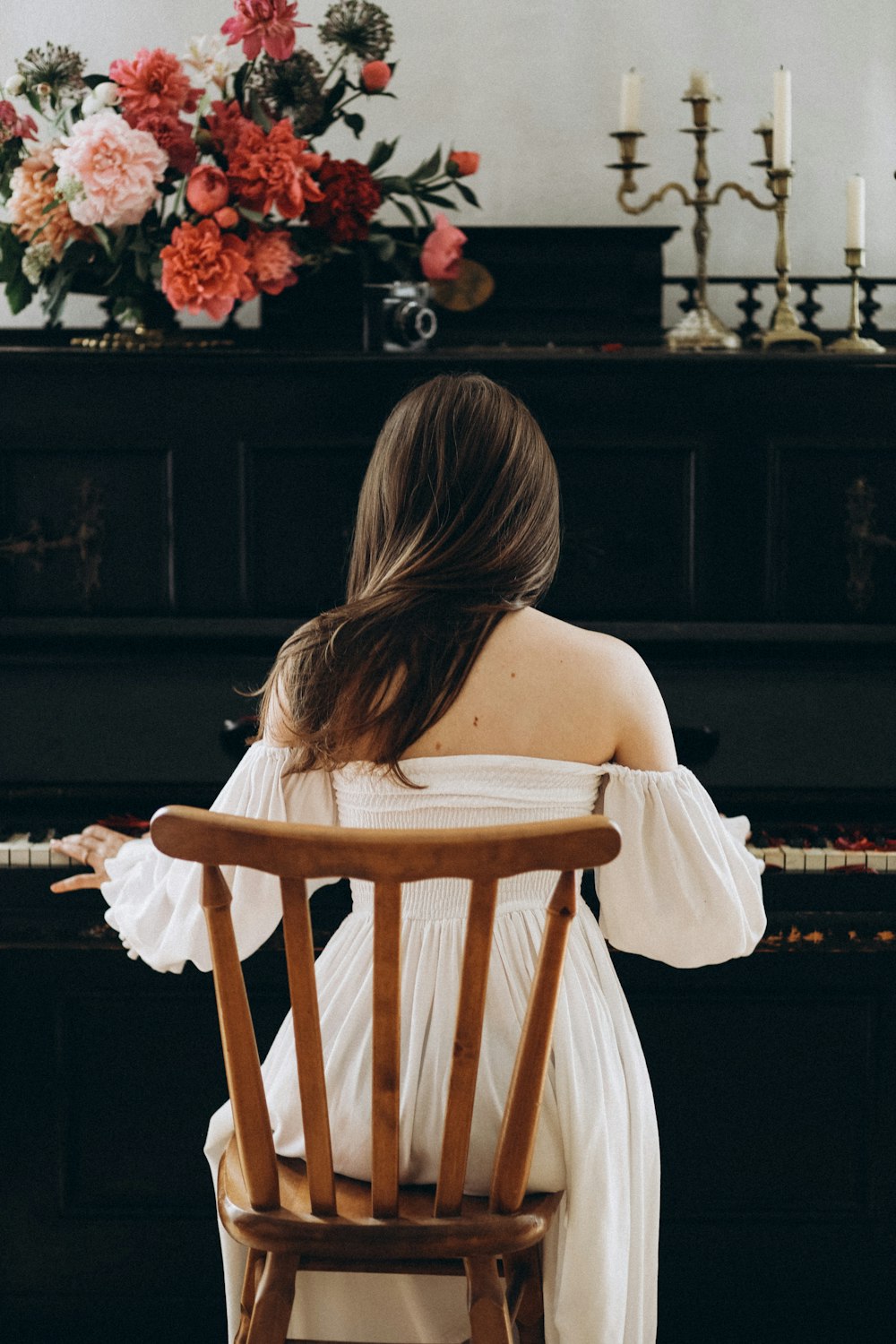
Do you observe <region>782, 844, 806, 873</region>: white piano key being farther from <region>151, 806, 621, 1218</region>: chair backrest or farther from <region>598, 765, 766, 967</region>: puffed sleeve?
<region>151, 806, 621, 1218</region>: chair backrest

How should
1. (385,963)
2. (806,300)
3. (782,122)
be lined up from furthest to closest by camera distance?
(806,300) < (782,122) < (385,963)

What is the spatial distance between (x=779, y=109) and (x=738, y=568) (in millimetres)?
704

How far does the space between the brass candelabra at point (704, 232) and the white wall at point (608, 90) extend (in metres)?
0.19

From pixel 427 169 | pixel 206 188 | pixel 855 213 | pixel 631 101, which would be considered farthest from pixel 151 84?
pixel 855 213

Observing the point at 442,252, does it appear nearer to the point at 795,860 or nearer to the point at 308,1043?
the point at 795,860

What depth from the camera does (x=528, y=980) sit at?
1.44 m

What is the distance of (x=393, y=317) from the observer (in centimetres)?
213

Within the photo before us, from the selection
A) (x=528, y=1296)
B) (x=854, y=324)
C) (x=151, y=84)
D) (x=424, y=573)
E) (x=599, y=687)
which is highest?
(x=151, y=84)

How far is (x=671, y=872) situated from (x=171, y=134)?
1.32 m

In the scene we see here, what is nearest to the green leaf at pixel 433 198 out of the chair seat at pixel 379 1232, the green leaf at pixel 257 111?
the green leaf at pixel 257 111

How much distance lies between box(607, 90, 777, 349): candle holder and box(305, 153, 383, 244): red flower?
39 centimetres

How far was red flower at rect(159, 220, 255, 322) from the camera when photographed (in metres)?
1.98

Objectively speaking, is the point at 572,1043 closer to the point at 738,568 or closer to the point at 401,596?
the point at 401,596

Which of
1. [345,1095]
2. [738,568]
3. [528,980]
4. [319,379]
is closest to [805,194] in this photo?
[738,568]
